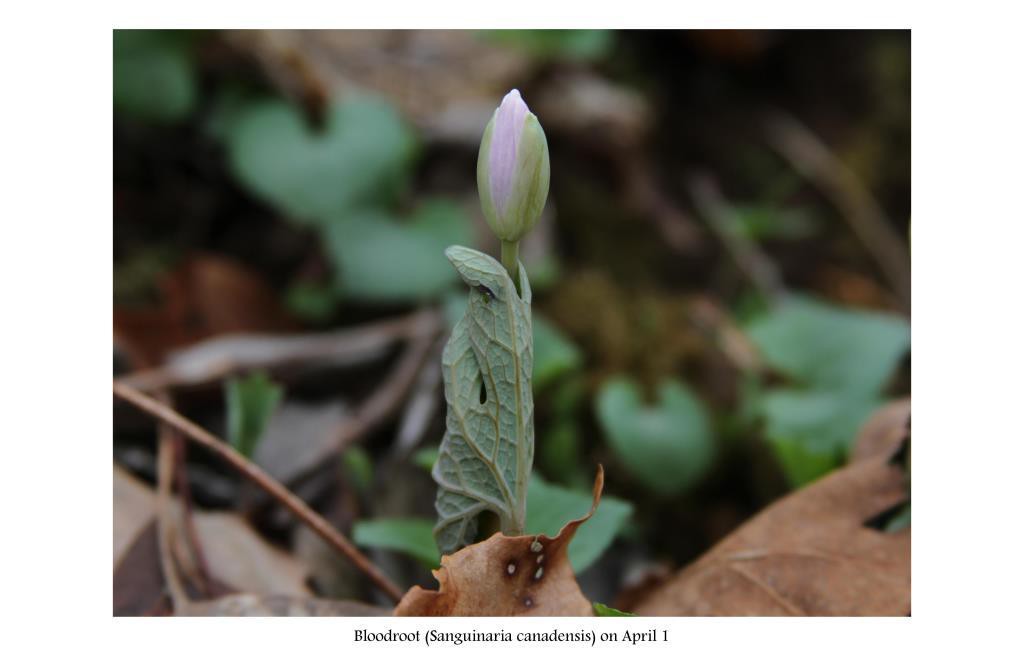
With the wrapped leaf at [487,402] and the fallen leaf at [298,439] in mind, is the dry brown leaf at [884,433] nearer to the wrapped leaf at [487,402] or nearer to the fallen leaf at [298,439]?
the wrapped leaf at [487,402]

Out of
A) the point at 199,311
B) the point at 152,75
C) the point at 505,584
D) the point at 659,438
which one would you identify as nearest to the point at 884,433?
the point at 659,438

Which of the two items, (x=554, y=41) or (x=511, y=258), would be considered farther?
(x=554, y=41)

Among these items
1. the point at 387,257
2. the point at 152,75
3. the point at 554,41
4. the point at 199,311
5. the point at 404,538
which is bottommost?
the point at 404,538

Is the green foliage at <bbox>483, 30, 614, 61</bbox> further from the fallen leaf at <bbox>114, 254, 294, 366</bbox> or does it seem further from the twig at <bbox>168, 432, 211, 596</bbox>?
the twig at <bbox>168, 432, 211, 596</bbox>

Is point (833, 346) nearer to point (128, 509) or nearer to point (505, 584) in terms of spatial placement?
point (505, 584)
